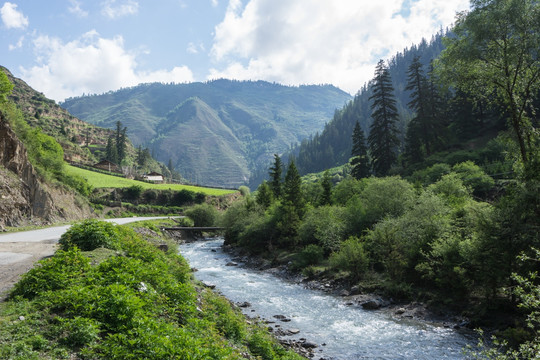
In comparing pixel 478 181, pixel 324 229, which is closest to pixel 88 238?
pixel 324 229

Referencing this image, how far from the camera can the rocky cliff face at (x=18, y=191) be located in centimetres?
2906

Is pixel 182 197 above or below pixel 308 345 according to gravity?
above

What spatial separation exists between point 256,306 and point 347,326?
7.59m

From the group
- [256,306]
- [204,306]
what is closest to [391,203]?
[256,306]

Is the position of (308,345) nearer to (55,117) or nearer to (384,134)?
(384,134)

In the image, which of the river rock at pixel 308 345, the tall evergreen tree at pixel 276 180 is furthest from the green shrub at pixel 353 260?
the tall evergreen tree at pixel 276 180

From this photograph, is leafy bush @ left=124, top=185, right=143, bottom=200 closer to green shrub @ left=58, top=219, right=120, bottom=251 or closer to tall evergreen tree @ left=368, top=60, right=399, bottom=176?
tall evergreen tree @ left=368, top=60, right=399, bottom=176

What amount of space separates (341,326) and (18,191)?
3229cm

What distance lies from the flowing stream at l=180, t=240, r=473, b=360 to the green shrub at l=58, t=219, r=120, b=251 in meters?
11.6

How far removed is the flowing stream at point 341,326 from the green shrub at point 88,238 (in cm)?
1155

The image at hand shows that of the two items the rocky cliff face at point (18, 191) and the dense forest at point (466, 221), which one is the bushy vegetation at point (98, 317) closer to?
the dense forest at point (466, 221)

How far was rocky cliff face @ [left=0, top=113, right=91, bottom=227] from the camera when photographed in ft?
95.3

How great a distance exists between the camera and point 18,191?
31203 millimetres

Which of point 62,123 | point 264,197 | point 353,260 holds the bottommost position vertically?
point 353,260
